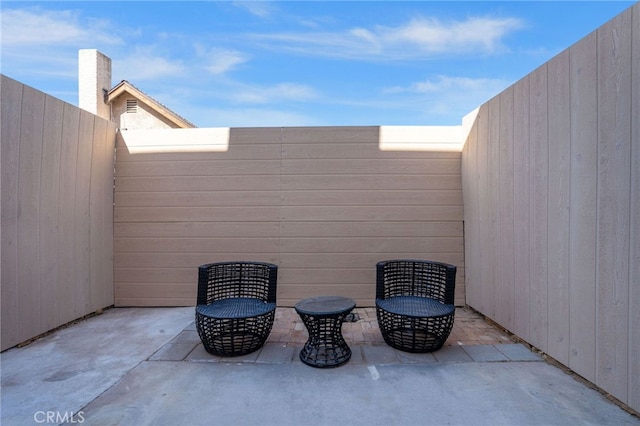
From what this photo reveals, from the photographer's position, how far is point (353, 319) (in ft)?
11.9

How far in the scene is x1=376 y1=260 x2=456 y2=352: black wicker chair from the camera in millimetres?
2719

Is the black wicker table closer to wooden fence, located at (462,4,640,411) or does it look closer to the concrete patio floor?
the concrete patio floor

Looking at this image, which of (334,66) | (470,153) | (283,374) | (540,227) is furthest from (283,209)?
(334,66)

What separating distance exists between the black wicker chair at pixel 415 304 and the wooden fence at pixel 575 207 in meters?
0.73

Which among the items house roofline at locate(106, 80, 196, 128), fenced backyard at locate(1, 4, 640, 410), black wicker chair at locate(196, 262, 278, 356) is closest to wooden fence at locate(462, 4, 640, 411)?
fenced backyard at locate(1, 4, 640, 410)

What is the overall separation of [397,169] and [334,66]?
3148 millimetres

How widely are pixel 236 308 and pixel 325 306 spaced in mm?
868

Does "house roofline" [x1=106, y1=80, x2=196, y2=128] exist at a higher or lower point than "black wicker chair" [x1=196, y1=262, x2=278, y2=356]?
higher

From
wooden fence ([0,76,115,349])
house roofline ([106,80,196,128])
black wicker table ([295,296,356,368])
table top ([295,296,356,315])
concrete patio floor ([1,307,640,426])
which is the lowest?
concrete patio floor ([1,307,640,426])

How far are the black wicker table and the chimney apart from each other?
38.0ft

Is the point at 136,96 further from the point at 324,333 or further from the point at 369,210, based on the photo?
the point at 324,333

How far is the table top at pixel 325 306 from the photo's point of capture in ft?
8.31

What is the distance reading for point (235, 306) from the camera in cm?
294

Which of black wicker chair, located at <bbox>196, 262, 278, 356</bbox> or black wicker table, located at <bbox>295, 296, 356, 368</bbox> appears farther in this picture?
black wicker chair, located at <bbox>196, 262, 278, 356</bbox>
